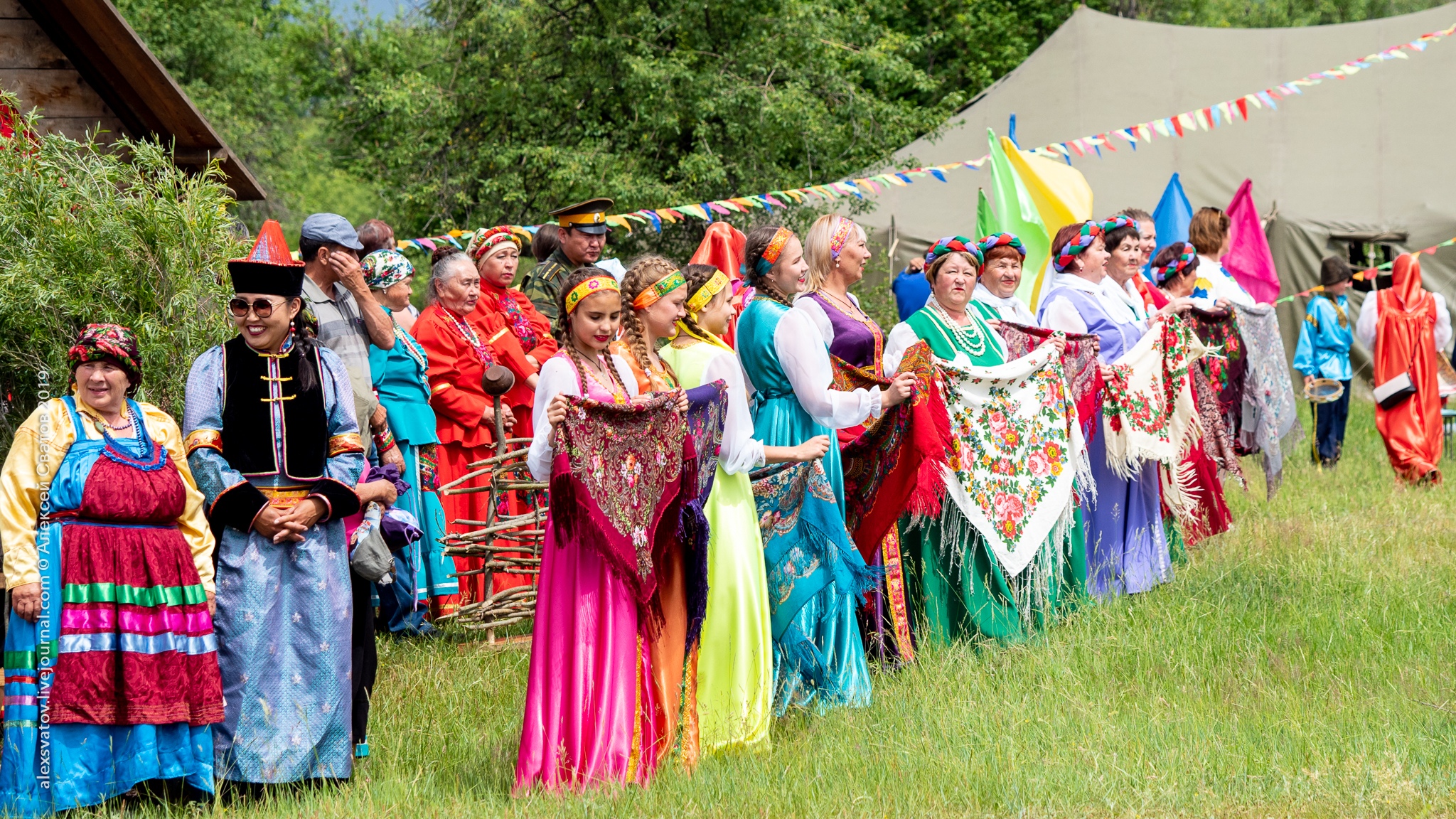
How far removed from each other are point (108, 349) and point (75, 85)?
311 centimetres

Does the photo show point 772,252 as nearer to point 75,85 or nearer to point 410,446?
point 410,446

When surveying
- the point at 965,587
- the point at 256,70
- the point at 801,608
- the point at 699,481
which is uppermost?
the point at 256,70

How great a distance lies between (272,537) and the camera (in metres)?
4.09

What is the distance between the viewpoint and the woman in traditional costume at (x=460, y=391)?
6586 mm

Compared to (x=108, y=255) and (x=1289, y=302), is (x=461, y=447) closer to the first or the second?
(x=108, y=255)

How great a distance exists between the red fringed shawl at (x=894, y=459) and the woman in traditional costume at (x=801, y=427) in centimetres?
17

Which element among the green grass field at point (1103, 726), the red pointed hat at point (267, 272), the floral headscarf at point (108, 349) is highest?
the red pointed hat at point (267, 272)

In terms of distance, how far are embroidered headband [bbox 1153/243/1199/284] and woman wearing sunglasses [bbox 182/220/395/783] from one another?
504 centimetres

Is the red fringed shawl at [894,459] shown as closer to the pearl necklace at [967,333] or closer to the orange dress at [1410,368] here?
the pearl necklace at [967,333]

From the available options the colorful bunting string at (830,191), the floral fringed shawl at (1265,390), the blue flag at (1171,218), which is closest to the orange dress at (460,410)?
the colorful bunting string at (830,191)

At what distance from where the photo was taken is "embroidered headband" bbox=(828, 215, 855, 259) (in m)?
5.21

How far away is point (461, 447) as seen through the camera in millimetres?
6762

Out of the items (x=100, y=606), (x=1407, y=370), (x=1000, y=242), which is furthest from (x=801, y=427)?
(x=1407, y=370)


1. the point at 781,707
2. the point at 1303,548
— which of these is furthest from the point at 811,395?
the point at 1303,548
